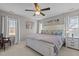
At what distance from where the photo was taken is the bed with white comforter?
1941 mm

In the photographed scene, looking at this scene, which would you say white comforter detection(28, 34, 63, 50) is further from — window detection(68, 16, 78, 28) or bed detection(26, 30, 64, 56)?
window detection(68, 16, 78, 28)

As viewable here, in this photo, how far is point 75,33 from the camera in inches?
83.2

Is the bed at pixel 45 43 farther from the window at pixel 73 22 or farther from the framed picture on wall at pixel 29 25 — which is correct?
the window at pixel 73 22

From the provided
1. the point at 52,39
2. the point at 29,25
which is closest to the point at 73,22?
the point at 52,39

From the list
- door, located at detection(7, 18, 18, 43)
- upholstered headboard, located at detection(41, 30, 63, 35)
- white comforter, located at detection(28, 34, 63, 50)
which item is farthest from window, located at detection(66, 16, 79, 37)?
door, located at detection(7, 18, 18, 43)

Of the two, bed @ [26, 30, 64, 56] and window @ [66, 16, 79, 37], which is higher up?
window @ [66, 16, 79, 37]

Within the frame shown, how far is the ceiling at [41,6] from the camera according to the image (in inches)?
72.7

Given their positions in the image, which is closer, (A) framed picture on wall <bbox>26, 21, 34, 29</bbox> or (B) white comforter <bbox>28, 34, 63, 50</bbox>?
(B) white comforter <bbox>28, 34, 63, 50</bbox>

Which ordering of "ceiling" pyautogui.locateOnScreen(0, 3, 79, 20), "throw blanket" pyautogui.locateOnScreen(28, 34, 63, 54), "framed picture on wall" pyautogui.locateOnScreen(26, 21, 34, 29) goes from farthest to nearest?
"framed picture on wall" pyautogui.locateOnScreen(26, 21, 34, 29), "throw blanket" pyautogui.locateOnScreen(28, 34, 63, 54), "ceiling" pyautogui.locateOnScreen(0, 3, 79, 20)

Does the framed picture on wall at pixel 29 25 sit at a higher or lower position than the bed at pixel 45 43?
higher

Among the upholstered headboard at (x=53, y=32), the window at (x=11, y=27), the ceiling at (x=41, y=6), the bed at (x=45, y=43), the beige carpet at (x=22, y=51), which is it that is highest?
→ the ceiling at (x=41, y=6)

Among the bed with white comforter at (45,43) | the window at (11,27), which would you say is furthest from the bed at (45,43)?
the window at (11,27)

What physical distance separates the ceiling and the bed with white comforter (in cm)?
50

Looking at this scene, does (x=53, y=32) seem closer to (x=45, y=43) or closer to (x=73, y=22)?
(x=45, y=43)
